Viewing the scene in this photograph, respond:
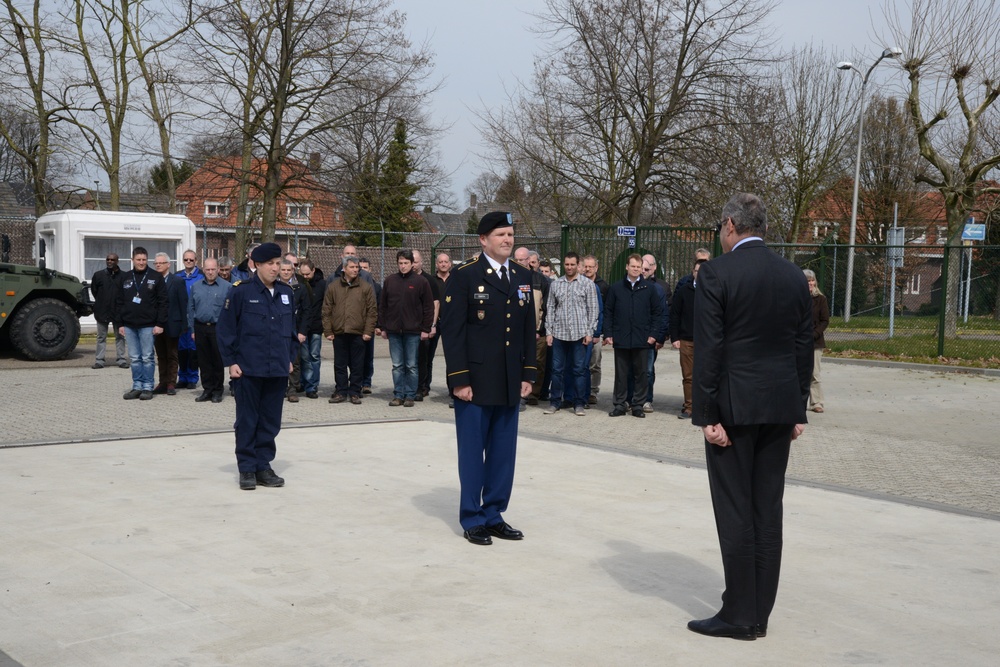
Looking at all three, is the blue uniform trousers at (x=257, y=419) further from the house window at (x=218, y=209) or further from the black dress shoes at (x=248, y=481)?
the house window at (x=218, y=209)

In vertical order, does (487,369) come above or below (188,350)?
above

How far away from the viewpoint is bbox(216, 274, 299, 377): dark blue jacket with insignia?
7906mm

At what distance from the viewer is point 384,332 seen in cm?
1327

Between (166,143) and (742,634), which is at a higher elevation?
(166,143)

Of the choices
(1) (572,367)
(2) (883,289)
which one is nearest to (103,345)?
(1) (572,367)

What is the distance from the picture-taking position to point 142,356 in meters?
13.3

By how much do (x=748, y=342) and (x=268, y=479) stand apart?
173 inches

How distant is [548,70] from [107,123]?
490 inches

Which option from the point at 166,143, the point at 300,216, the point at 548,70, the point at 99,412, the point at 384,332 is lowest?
the point at 99,412

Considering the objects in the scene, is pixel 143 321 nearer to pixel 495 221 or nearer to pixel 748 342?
pixel 495 221

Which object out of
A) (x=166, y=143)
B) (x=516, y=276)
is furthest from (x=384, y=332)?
(x=166, y=143)

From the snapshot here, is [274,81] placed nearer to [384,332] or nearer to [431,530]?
[384,332]

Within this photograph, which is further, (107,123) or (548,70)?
(107,123)

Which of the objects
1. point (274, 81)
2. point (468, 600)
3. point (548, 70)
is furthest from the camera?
point (548, 70)
